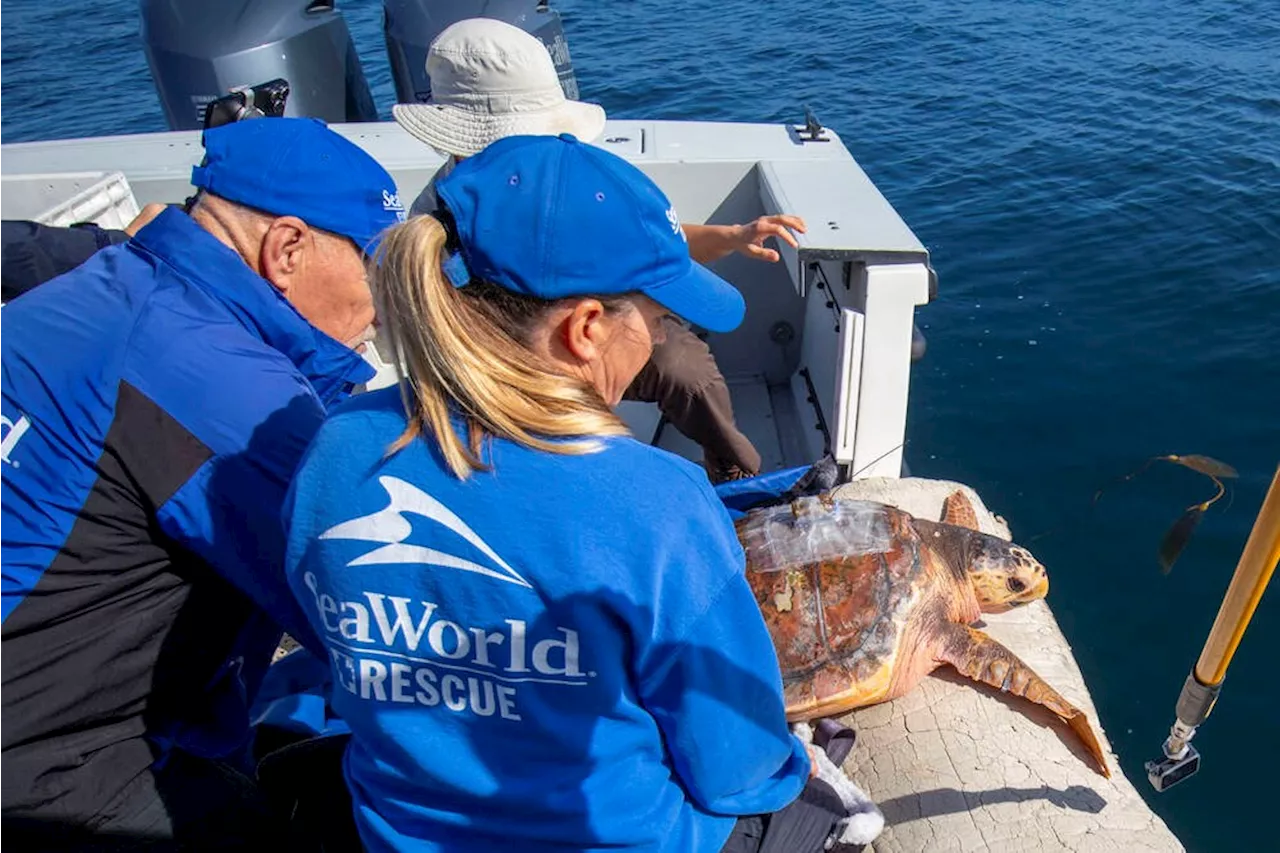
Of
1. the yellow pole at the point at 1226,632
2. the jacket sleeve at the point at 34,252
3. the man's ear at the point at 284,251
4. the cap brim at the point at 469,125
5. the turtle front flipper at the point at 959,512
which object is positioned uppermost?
the man's ear at the point at 284,251

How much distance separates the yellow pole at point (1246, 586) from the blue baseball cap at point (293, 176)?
1.45 m

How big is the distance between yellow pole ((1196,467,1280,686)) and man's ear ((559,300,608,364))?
0.93 m

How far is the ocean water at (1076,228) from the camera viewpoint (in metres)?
3.70

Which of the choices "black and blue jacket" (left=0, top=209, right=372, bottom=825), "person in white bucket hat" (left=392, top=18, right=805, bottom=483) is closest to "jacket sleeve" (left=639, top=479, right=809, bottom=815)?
"black and blue jacket" (left=0, top=209, right=372, bottom=825)

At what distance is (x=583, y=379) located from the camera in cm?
116

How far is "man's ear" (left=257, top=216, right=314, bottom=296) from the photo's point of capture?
1660 mm

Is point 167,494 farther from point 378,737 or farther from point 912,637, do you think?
point 912,637

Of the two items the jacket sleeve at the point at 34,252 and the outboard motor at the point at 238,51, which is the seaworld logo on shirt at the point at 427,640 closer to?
the jacket sleeve at the point at 34,252

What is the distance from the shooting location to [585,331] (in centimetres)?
113

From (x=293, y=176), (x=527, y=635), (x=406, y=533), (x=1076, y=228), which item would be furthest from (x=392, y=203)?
(x=1076, y=228)

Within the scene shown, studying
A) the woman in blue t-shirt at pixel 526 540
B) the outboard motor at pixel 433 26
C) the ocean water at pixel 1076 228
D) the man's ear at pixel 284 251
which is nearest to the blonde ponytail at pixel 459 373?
the woman in blue t-shirt at pixel 526 540

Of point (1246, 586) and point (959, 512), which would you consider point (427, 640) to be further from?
point (959, 512)

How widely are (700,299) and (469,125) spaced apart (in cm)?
157

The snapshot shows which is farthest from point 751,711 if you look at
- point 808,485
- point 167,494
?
point 808,485
